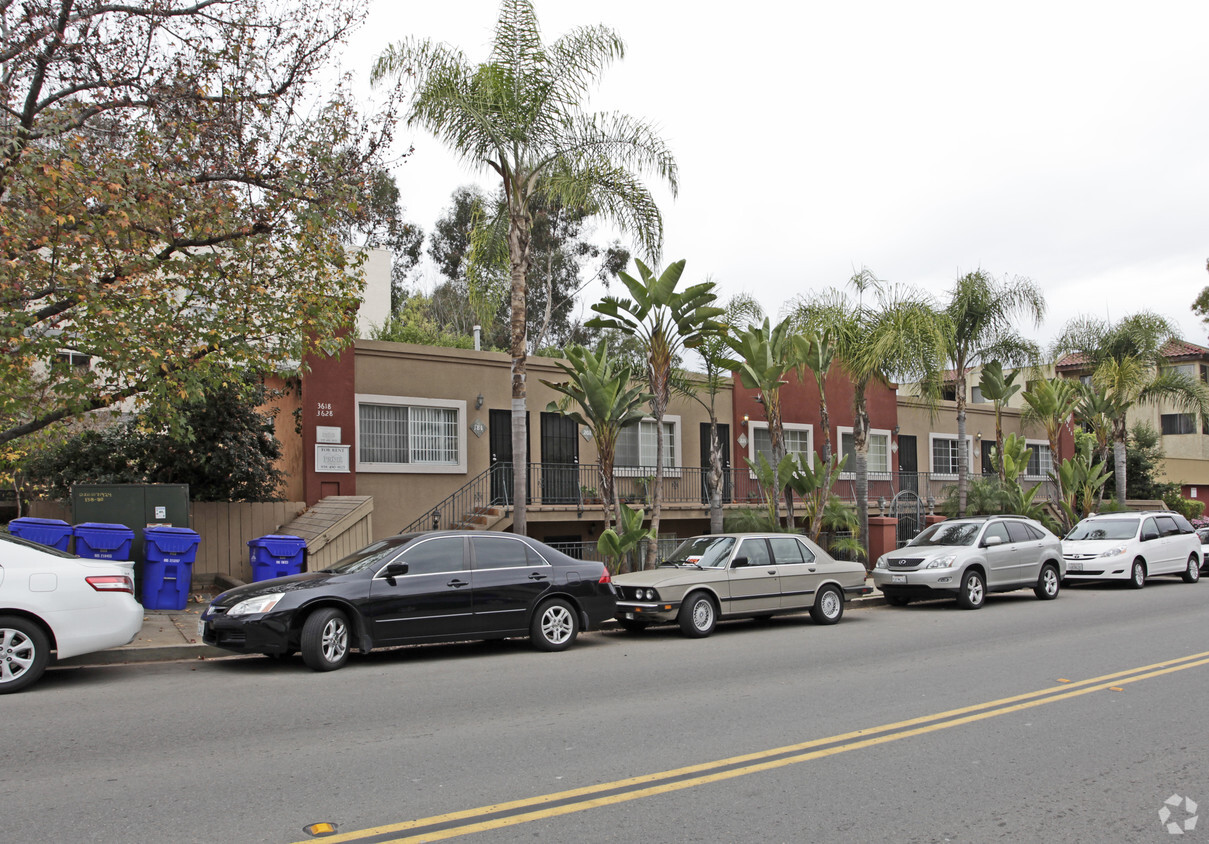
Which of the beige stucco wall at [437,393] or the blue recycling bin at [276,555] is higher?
the beige stucco wall at [437,393]

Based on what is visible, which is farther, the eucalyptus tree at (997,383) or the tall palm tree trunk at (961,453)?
the eucalyptus tree at (997,383)

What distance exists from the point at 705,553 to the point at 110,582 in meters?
7.56

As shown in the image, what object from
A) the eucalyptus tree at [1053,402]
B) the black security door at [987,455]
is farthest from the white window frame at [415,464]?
the black security door at [987,455]

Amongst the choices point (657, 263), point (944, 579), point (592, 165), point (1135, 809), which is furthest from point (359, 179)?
point (1135, 809)

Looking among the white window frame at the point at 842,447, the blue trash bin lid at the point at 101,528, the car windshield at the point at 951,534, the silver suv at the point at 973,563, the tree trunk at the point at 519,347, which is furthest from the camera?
the white window frame at the point at 842,447

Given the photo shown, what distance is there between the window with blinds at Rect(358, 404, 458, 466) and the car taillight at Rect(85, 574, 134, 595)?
29.8ft

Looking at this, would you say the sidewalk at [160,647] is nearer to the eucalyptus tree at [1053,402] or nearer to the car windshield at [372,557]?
the car windshield at [372,557]

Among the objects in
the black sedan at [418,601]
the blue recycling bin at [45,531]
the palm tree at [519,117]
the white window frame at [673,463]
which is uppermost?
the palm tree at [519,117]

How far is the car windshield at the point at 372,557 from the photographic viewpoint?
1026 centimetres

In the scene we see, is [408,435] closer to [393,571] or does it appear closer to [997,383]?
[393,571]

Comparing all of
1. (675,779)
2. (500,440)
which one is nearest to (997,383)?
(500,440)

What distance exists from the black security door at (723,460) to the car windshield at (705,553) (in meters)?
8.70

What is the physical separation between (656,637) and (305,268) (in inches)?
289

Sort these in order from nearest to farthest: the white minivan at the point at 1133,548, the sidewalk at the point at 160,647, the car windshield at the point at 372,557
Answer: the sidewalk at the point at 160,647 < the car windshield at the point at 372,557 < the white minivan at the point at 1133,548
